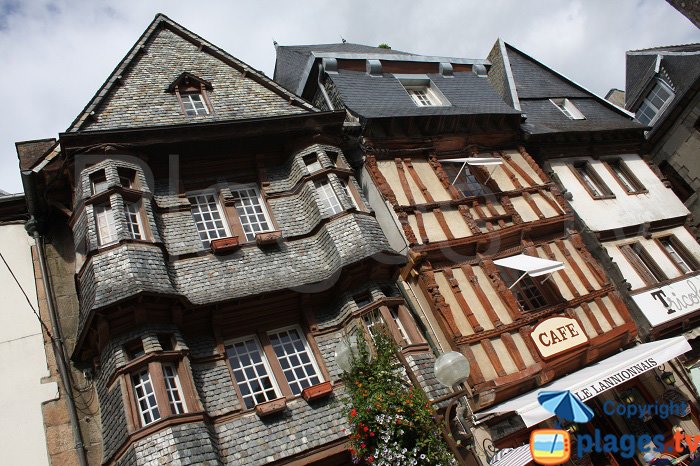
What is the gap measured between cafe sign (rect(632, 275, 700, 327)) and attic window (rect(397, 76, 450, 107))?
317 inches

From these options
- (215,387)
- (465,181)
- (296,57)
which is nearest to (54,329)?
(215,387)

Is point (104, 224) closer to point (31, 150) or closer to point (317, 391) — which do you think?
point (31, 150)

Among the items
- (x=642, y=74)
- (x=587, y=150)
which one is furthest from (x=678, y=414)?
(x=642, y=74)

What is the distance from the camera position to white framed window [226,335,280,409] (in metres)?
10.2

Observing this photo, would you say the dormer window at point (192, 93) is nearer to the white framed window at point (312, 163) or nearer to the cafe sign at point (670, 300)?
the white framed window at point (312, 163)

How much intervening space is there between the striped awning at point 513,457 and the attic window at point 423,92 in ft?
34.6

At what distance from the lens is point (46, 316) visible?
441 inches

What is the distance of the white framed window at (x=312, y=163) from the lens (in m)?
13.4

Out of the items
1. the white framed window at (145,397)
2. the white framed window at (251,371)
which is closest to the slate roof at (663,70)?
the white framed window at (251,371)

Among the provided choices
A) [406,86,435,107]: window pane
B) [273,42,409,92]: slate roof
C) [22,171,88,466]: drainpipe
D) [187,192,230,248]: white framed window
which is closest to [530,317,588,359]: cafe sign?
[187,192,230,248]: white framed window

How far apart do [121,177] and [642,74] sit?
20.5m

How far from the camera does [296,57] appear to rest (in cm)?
1914

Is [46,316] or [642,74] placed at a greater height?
[642,74]

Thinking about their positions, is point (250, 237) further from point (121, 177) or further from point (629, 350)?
point (629, 350)
